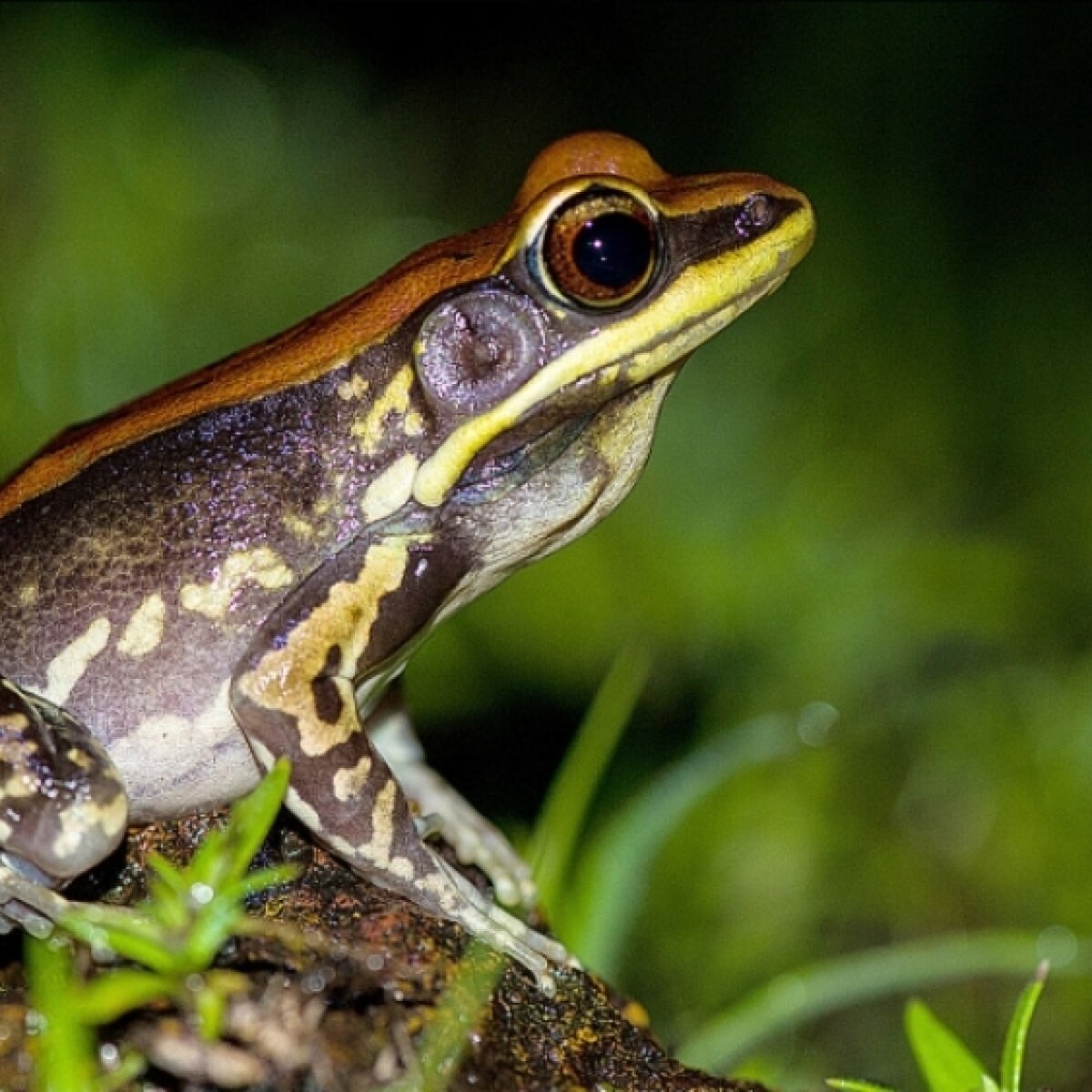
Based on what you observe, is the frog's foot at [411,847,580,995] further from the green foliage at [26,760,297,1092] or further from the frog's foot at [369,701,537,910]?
the green foliage at [26,760,297,1092]

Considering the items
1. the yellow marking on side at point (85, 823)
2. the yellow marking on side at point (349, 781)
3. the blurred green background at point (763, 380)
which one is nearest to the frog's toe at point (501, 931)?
the yellow marking on side at point (349, 781)

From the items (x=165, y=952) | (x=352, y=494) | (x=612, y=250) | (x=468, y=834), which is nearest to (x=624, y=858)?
(x=468, y=834)

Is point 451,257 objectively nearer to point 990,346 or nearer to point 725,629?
point 725,629

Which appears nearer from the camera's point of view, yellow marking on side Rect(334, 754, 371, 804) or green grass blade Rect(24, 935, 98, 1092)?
green grass blade Rect(24, 935, 98, 1092)

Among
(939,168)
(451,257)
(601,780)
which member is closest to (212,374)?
(451,257)

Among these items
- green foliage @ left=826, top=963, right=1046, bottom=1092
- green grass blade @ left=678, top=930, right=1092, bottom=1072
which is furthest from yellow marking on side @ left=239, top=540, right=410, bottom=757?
green grass blade @ left=678, top=930, right=1092, bottom=1072

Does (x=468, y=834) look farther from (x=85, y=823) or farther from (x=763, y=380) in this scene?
(x=763, y=380)
